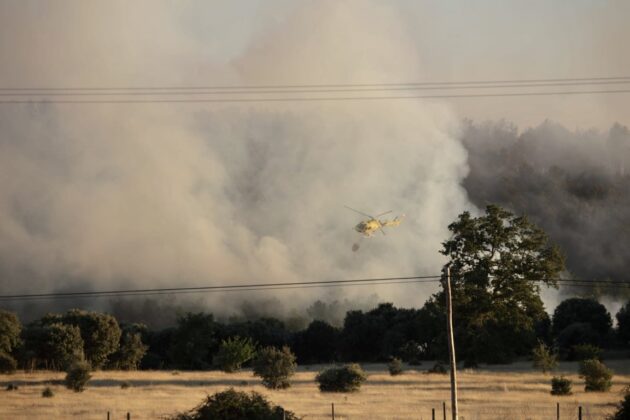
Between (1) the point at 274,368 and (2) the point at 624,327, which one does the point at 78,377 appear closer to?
(1) the point at 274,368

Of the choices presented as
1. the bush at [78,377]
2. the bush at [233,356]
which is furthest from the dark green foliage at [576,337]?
the bush at [78,377]

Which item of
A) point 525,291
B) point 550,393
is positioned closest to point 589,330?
point 525,291

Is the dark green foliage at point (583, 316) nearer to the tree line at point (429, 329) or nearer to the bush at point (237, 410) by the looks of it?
the tree line at point (429, 329)

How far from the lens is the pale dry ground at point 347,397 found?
5488 centimetres

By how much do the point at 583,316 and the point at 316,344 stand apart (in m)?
41.2

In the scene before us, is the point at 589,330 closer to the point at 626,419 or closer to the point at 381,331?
the point at 381,331

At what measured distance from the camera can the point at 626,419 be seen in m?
41.2

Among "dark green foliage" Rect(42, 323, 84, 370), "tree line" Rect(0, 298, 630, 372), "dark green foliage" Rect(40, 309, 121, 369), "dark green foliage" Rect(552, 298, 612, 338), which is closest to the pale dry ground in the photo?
"tree line" Rect(0, 298, 630, 372)

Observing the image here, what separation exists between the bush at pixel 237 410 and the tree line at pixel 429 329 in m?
42.5

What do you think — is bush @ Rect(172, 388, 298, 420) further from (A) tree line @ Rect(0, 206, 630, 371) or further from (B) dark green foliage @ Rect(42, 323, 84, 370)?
(B) dark green foliage @ Rect(42, 323, 84, 370)

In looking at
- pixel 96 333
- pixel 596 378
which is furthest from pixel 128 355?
pixel 596 378

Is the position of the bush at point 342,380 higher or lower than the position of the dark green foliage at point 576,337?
lower

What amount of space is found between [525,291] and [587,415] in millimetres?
40731

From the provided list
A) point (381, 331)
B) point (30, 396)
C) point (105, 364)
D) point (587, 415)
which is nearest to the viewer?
point (587, 415)
